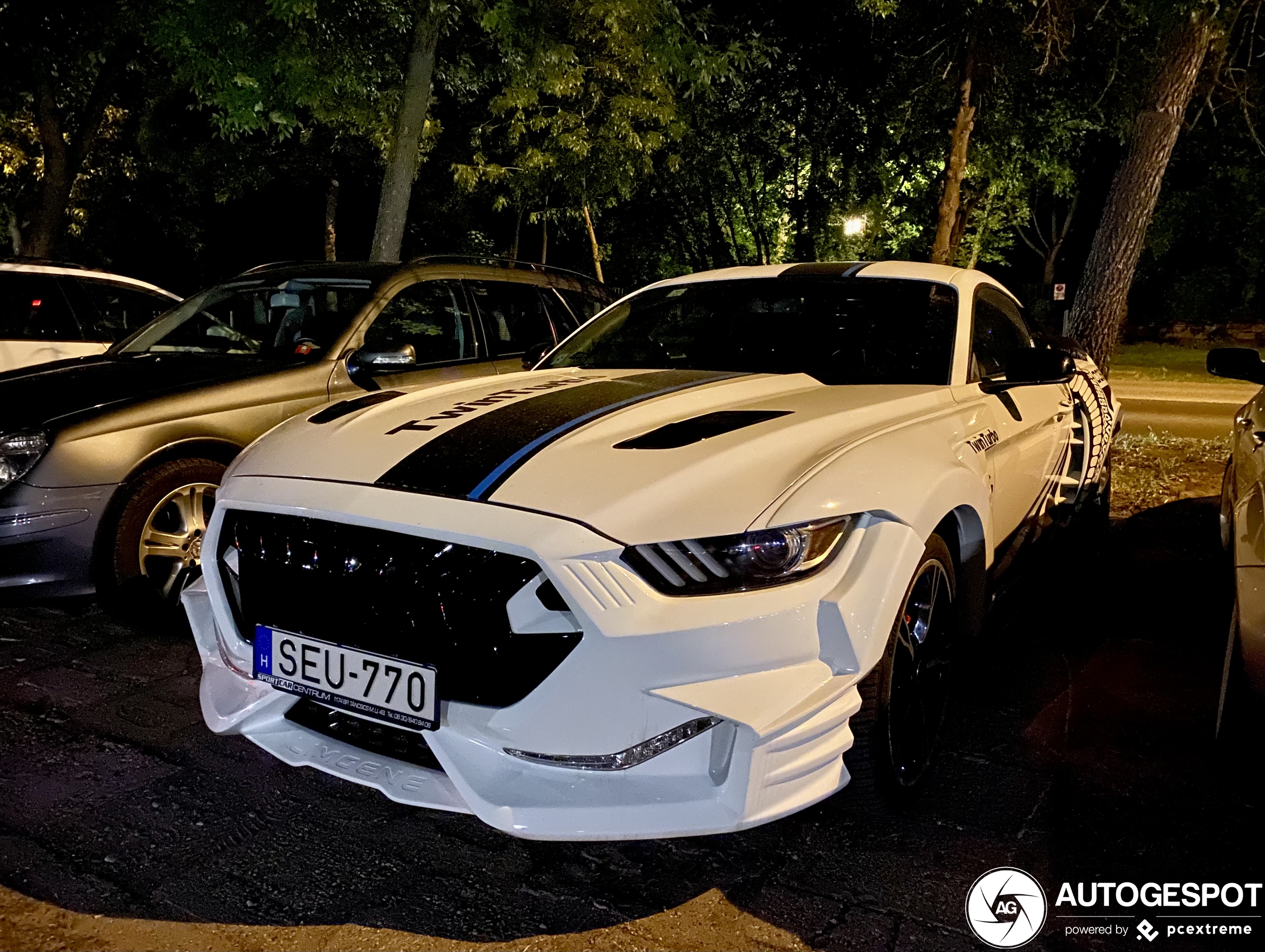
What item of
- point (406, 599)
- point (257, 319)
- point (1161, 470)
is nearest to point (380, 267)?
point (257, 319)

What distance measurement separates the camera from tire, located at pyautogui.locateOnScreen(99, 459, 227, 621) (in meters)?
3.88

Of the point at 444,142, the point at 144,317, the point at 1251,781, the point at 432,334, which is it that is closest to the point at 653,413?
the point at 1251,781

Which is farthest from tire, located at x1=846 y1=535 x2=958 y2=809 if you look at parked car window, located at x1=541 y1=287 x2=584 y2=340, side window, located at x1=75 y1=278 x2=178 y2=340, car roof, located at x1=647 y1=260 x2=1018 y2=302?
side window, located at x1=75 y1=278 x2=178 y2=340

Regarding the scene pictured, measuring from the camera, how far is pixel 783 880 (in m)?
2.40

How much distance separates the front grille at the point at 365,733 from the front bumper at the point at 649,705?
0.17ft

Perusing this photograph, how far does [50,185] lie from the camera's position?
13.6 m

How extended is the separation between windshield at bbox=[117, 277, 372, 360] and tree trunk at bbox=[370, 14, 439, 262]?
12.3 feet

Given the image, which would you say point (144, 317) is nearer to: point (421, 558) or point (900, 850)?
point (421, 558)

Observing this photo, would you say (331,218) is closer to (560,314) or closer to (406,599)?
(560,314)

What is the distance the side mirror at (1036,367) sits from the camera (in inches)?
134

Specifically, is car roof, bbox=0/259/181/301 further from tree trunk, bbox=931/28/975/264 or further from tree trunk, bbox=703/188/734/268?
tree trunk, bbox=703/188/734/268

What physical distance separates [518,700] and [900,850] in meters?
1.15

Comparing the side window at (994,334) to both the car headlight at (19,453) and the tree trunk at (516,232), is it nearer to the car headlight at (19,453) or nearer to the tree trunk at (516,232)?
the car headlight at (19,453)

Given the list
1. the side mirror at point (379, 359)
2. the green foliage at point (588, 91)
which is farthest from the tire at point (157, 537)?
the green foliage at point (588, 91)
